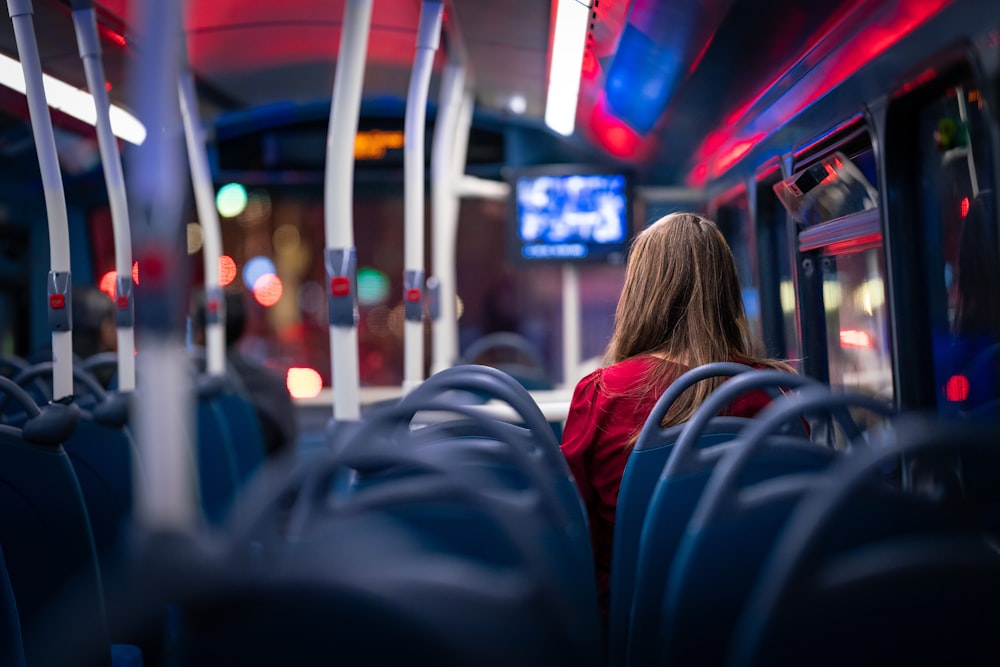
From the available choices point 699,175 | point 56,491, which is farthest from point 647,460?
point 699,175

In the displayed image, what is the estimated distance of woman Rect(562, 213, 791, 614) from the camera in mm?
2119

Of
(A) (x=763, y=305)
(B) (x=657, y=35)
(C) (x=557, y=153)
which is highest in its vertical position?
(C) (x=557, y=153)

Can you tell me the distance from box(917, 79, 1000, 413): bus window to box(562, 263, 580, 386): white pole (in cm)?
426

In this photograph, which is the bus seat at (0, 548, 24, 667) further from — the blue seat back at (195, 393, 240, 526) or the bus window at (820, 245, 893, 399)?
the blue seat back at (195, 393, 240, 526)

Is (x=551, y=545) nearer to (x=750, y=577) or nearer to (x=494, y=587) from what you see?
(x=750, y=577)

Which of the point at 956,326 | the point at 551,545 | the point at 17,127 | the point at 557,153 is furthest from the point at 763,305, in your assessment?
the point at 557,153

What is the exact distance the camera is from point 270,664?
85cm

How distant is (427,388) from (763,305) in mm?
2089

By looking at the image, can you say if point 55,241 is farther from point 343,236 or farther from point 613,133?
A: point 613,133

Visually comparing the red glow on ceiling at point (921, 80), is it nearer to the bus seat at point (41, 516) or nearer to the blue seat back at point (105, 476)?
the bus seat at point (41, 516)

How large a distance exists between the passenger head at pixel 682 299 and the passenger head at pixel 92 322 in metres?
1.59

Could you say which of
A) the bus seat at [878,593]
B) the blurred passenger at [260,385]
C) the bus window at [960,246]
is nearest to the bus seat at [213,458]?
the blurred passenger at [260,385]

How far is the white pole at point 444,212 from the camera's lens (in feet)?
17.6

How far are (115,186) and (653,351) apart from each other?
191 centimetres
